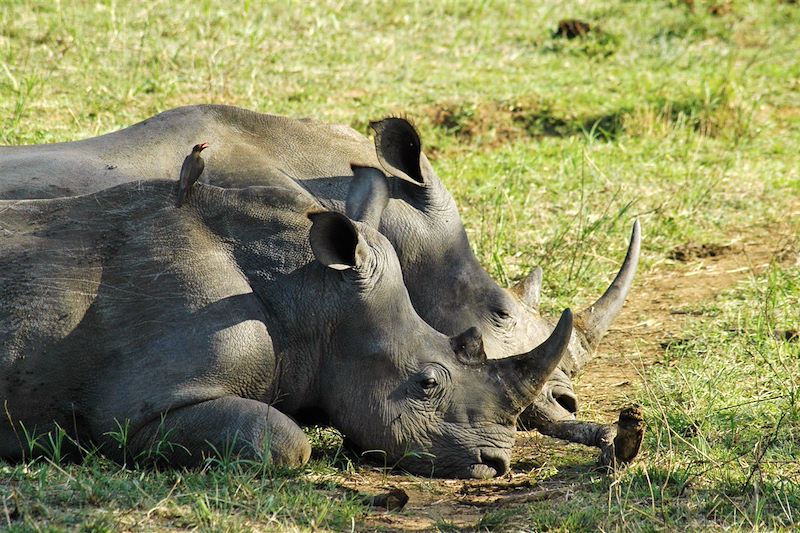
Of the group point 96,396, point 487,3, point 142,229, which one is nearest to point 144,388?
point 96,396

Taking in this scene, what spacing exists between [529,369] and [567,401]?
80 centimetres

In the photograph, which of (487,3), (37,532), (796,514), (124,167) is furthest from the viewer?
(487,3)

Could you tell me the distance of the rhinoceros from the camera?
6.23 metres

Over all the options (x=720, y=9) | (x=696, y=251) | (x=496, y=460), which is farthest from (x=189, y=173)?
(x=720, y=9)

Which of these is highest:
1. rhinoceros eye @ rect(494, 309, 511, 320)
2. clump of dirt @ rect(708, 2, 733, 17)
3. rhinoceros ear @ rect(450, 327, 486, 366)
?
Result: rhinoceros ear @ rect(450, 327, 486, 366)

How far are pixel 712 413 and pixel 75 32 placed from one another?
21.6ft

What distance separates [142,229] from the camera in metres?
5.41

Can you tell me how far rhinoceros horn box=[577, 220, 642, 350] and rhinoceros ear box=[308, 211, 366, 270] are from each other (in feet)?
5.57

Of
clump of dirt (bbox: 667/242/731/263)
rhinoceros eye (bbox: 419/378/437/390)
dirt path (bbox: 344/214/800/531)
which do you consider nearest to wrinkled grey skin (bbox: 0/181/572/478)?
rhinoceros eye (bbox: 419/378/437/390)

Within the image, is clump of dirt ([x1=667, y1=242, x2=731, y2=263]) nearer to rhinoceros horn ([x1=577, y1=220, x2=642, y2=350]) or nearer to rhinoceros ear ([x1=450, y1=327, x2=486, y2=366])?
rhinoceros horn ([x1=577, y1=220, x2=642, y2=350])

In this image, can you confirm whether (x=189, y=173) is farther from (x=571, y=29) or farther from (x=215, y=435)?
(x=571, y=29)

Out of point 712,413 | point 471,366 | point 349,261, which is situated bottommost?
point 712,413

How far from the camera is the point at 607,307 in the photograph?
6.72 m

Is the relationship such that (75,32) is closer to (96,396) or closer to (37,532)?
(96,396)
